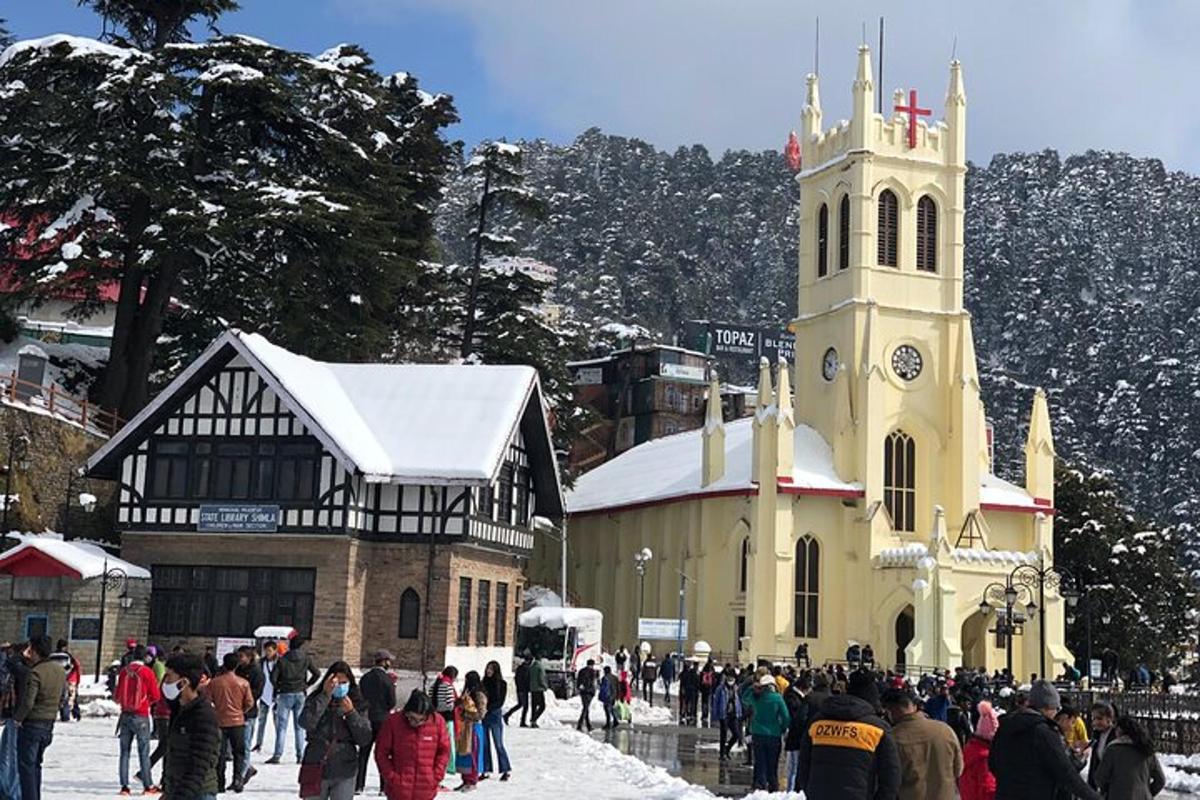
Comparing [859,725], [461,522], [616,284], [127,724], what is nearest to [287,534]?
[461,522]

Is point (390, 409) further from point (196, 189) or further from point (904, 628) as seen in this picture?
point (904, 628)

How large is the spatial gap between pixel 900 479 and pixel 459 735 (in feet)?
146

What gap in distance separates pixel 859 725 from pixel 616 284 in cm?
16106

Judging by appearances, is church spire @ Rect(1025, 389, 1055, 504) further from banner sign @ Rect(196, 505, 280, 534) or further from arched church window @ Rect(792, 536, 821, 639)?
banner sign @ Rect(196, 505, 280, 534)

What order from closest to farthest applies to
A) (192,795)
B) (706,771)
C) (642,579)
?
1. (192,795)
2. (706,771)
3. (642,579)

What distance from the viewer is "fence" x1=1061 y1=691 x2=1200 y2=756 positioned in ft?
88.9

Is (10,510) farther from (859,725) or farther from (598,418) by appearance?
(859,725)

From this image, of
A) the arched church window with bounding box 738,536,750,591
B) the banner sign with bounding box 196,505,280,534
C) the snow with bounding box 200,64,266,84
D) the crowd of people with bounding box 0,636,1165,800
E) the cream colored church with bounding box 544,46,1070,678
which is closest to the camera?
the crowd of people with bounding box 0,636,1165,800

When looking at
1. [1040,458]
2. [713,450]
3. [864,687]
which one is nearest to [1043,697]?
[864,687]

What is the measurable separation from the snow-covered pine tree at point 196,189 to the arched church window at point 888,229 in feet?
73.2

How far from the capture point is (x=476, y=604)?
1566 inches

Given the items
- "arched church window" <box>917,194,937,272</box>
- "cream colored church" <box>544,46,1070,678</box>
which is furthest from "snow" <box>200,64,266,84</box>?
"arched church window" <box>917,194,937,272</box>

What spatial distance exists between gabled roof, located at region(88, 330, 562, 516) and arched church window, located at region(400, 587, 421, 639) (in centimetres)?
273

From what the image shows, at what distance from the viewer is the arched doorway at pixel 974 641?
2288 inches
